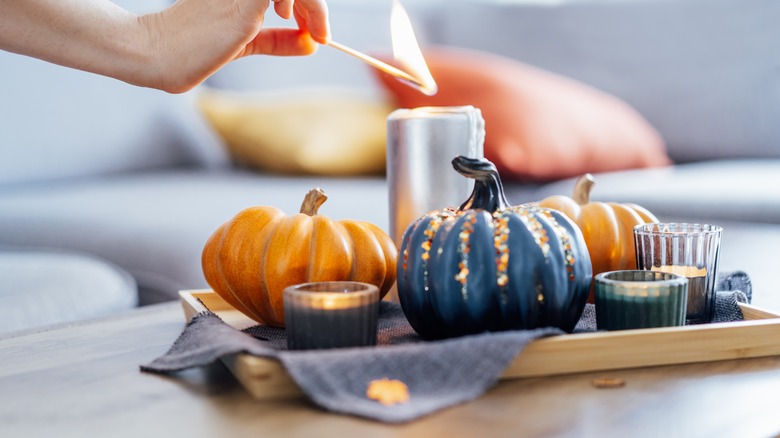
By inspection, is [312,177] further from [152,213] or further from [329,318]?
[329,318]

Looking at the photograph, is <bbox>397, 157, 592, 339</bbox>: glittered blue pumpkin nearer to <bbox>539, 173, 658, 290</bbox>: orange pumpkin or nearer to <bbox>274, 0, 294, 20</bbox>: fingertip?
<bbox>539, 173, 658, 290</bbox>: orange pumpkin

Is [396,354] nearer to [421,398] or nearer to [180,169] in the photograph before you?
[421,398]

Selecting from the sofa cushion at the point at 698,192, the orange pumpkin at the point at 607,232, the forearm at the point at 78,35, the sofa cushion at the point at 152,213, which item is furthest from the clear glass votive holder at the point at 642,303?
the sofa cushion at the point at 698,192

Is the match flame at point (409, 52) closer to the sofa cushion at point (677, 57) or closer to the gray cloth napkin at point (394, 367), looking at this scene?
the gray cloth napkin at point (394, 367)

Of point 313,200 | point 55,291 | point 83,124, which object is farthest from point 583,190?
point 83,124

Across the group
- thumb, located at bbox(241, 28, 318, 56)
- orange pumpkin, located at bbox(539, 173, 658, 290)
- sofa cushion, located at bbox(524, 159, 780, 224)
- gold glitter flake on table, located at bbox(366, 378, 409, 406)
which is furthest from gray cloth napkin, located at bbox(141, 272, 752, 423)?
sofa cushion, located at bbox(524, 159, 780, 224)

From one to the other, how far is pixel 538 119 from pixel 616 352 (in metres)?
1.43

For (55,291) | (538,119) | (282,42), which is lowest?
(55,291)

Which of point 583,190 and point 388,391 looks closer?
point 388,391

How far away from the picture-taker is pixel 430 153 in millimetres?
944

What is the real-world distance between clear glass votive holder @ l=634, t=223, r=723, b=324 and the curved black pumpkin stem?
16 cm

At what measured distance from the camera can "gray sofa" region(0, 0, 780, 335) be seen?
154 cm

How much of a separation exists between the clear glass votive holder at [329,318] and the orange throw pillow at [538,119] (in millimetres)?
1365

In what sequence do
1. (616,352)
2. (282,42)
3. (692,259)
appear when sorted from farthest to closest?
(282,42) → (692,259) → (616,352)
